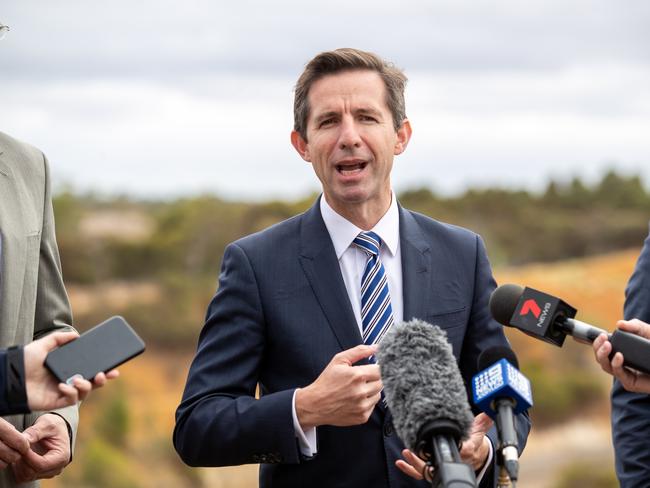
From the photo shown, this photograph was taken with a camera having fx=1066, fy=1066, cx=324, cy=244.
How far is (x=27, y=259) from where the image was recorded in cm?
453

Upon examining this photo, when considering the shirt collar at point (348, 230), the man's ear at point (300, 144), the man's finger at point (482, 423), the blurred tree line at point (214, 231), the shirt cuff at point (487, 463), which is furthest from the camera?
the blurred tree line at point (214, 231)

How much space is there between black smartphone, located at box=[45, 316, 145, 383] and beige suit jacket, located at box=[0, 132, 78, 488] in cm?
96

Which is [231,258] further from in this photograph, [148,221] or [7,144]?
[148,221]

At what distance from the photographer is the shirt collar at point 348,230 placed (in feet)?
15.6

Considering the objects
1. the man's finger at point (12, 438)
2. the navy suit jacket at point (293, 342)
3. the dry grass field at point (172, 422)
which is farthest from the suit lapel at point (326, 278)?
the dry grass field at point (172, 422)

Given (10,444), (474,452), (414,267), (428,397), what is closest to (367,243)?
(414,267)

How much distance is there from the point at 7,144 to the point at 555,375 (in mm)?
26223

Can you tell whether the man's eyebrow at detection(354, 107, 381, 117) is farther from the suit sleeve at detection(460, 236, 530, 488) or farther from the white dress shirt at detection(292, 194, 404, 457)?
the suit sleeve at detection(460, 236, 530, 488)

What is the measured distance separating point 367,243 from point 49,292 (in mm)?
1432

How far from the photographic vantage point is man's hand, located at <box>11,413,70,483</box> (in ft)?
14.3

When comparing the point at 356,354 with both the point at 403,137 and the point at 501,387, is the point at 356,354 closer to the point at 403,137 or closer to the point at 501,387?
the point at 501,387

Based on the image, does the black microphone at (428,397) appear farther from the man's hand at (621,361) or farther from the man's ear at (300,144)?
the man's ear at (300,144)

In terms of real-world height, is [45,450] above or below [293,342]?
below

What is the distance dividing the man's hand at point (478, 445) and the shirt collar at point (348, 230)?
0.94m
